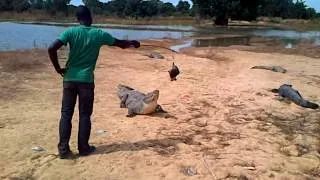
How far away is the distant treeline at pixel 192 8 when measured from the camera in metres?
62.3

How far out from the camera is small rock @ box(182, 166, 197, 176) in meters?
5.60

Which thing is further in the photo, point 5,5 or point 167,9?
point 167,9

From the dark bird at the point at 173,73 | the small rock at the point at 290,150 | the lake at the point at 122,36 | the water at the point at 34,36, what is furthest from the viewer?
the lake at the point at 122,36

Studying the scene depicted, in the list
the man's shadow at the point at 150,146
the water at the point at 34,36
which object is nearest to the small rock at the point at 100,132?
the man's shadow at the point at 150,146

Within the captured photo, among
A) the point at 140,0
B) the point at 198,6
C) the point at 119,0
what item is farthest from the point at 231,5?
the point at 119,0

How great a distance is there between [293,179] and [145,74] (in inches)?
352

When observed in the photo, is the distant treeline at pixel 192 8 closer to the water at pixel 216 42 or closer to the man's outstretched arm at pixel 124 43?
the water at pixel 216 42

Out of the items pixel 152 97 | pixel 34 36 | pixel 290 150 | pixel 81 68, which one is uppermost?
pixel 81 68

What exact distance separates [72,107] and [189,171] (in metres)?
1.73

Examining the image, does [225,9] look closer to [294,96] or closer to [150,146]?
[294,96]

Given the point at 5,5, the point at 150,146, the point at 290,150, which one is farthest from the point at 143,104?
the point at 5,5

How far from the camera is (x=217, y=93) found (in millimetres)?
10977

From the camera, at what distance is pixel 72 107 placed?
5.96 meters

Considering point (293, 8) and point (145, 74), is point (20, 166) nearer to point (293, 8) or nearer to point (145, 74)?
point (145, 74)
